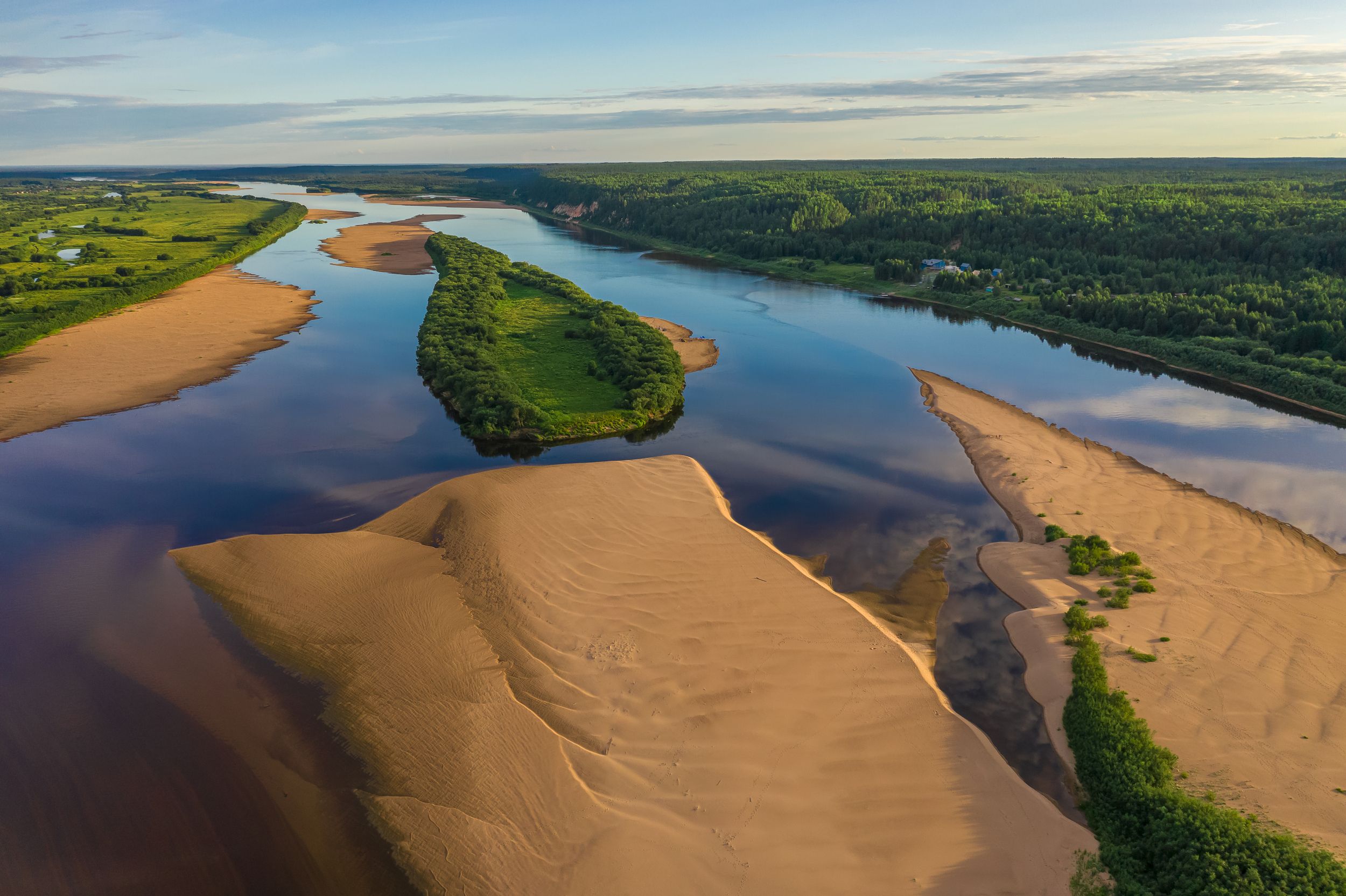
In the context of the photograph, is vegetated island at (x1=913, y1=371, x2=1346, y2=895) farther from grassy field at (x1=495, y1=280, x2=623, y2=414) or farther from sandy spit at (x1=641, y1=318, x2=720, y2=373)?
sandy spit at (x1=641, y1=318, x2=720, y2=373)

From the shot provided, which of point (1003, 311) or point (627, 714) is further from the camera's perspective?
point (1003, 311)

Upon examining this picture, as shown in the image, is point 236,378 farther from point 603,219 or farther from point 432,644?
point 603,219

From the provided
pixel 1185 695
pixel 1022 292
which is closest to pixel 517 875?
pixel 1185 695

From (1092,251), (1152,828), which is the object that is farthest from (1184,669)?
(1092,251)

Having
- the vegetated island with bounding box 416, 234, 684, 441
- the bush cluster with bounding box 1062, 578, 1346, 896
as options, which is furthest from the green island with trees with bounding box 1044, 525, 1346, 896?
the vegetated island with bounding box 416, 234, 684, 441

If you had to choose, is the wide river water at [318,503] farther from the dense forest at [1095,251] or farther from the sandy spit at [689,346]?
the dense forest at [1095,251]

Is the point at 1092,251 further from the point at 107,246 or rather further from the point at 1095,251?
the point at 107,246

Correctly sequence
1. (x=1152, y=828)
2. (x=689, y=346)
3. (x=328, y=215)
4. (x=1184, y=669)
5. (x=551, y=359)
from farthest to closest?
(x=328, y=215)
(x=689, y=346)
(x=551, y=359)
(x=1184, y=669)
(x=1152, y=828)

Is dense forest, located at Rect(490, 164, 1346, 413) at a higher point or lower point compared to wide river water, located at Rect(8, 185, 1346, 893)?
higher
